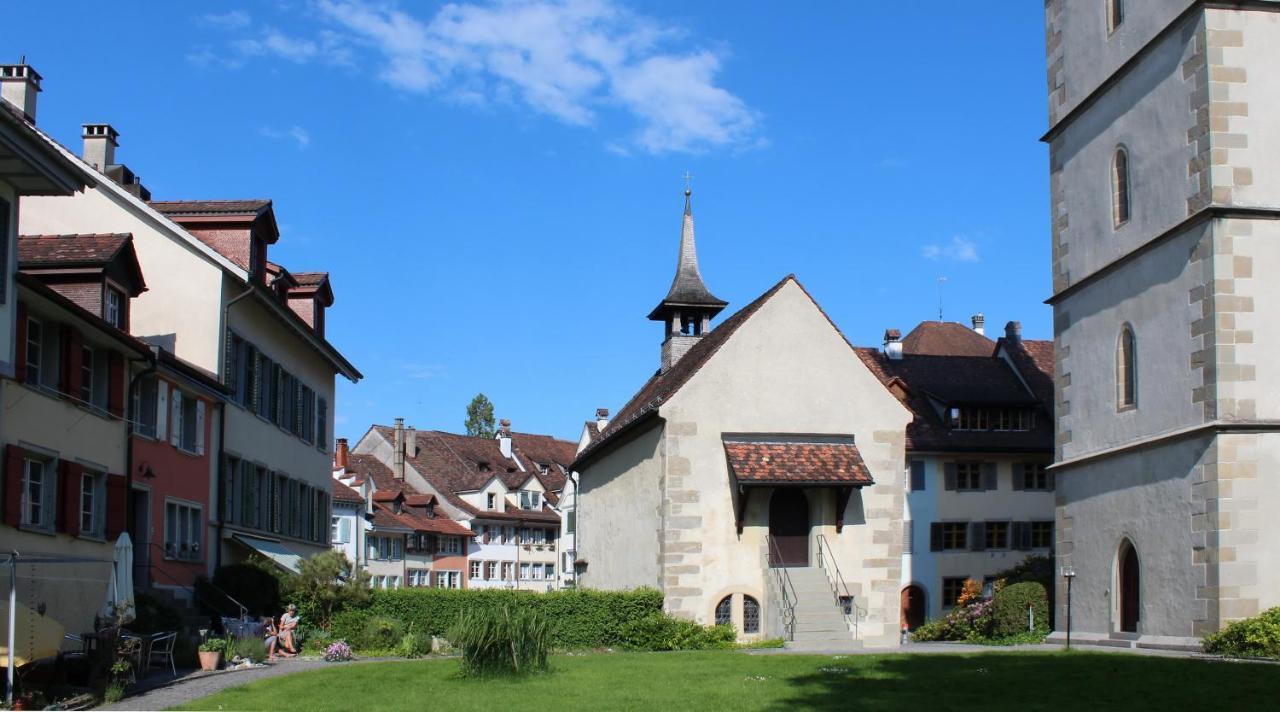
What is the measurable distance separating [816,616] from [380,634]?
10.3m

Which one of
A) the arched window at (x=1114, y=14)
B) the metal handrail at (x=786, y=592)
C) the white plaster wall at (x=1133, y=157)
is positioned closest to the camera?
the white plaster wall at (x=1133, y=157)

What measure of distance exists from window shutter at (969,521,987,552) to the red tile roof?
734 inches

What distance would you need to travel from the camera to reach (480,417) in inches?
4395

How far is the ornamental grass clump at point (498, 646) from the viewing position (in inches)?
764

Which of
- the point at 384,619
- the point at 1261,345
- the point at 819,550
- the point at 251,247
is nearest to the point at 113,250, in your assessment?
the point at 251,247

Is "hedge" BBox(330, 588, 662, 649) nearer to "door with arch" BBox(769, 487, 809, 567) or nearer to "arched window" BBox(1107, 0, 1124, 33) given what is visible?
"door with arch" BBox(769, 487, 809, 567)

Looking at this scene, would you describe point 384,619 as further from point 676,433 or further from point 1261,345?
point 1261,345

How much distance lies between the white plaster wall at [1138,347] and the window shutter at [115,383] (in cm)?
1874

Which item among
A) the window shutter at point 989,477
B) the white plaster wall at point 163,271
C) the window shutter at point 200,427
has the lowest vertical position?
the window shutter at point 989,477

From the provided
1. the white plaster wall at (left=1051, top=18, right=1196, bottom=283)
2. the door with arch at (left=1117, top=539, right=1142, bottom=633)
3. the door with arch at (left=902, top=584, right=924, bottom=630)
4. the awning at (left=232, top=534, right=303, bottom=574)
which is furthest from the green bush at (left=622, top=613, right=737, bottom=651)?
the door with arch at (left=902, top=584, right=924, bottom=630)

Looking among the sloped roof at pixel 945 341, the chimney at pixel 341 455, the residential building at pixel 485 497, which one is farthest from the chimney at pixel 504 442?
the sloped roof at pixel 945 341

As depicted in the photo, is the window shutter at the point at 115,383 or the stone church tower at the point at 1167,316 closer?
the stone church tower at the point at 1167,316

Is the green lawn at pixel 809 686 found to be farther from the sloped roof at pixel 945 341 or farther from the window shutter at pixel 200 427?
the sloped roof at pixel 945 341

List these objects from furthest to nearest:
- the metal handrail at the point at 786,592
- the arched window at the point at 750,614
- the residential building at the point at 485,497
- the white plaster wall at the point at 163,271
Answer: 1. the residential building at the point at 485,497
2. the arched window at the point at 750,614
3. the metal handrail at the point at 786,592
4. the white plaster wall at the point at 163,271
